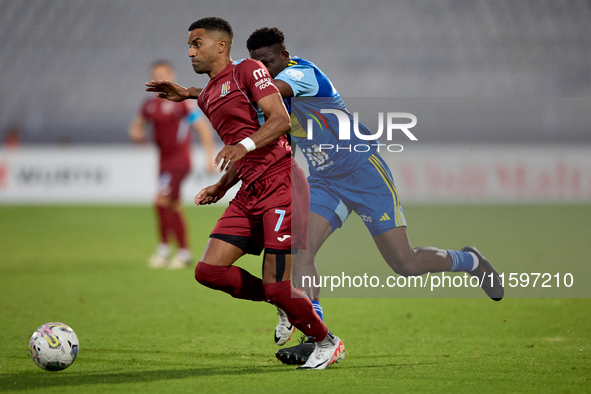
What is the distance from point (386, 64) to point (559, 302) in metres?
15.1

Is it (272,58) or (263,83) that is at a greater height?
(272,58)

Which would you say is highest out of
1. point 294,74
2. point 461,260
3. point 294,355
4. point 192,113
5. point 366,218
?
point 294,74

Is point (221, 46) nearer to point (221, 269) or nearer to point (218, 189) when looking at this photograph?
point (218, 189)

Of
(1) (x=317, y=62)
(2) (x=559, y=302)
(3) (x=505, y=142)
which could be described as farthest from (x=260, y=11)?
(2) (x=559, y=302)

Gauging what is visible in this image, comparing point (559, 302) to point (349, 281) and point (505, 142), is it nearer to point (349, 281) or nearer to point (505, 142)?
point (349, 281)

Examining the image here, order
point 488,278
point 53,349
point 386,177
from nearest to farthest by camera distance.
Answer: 1. point 53,349
2. point 386,177
3. point 488,278

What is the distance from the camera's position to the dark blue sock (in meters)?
4.95

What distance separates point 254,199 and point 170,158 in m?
5.56

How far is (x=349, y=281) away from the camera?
496cm

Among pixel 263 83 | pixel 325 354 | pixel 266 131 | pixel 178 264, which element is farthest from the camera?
pixel 178 264

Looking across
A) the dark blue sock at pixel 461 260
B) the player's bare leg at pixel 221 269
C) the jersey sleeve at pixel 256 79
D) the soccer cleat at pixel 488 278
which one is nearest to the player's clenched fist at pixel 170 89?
the jersey sleeve at pixel 256 79

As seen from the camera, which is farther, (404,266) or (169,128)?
(169,128)

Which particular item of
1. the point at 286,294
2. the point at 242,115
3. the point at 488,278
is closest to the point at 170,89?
the point at 242,115

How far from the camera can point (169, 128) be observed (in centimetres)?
951
